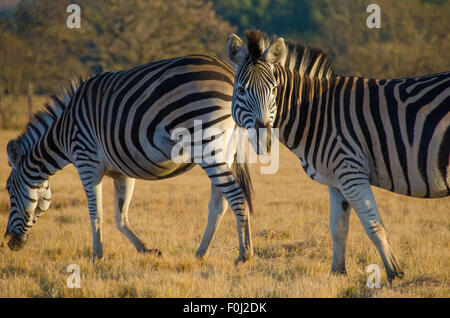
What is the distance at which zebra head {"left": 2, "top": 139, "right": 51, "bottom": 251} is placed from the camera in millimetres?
6426

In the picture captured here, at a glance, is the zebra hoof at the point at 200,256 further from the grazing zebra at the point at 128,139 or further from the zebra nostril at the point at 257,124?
the zebra nostril at the point at 257,124

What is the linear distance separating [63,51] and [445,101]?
84.2 ft

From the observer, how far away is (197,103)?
5.28 m

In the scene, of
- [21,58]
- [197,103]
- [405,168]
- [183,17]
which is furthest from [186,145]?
[21,58]

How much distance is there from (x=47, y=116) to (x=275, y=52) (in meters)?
3.65

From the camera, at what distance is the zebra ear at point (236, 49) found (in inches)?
179

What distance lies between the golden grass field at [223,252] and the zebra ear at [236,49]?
2086 mm

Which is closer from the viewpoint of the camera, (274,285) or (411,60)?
(274,285)

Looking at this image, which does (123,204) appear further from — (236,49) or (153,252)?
(236,49)

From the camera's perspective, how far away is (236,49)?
4.62 metres

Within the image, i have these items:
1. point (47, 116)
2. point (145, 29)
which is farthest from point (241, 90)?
point (145, 29)

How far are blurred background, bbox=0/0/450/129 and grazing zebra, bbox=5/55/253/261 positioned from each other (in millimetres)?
17153

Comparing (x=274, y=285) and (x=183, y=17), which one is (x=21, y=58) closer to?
(x=183, y=17)

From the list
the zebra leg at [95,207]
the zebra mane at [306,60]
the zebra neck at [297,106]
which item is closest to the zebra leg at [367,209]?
the zebra neck at [297,106]
